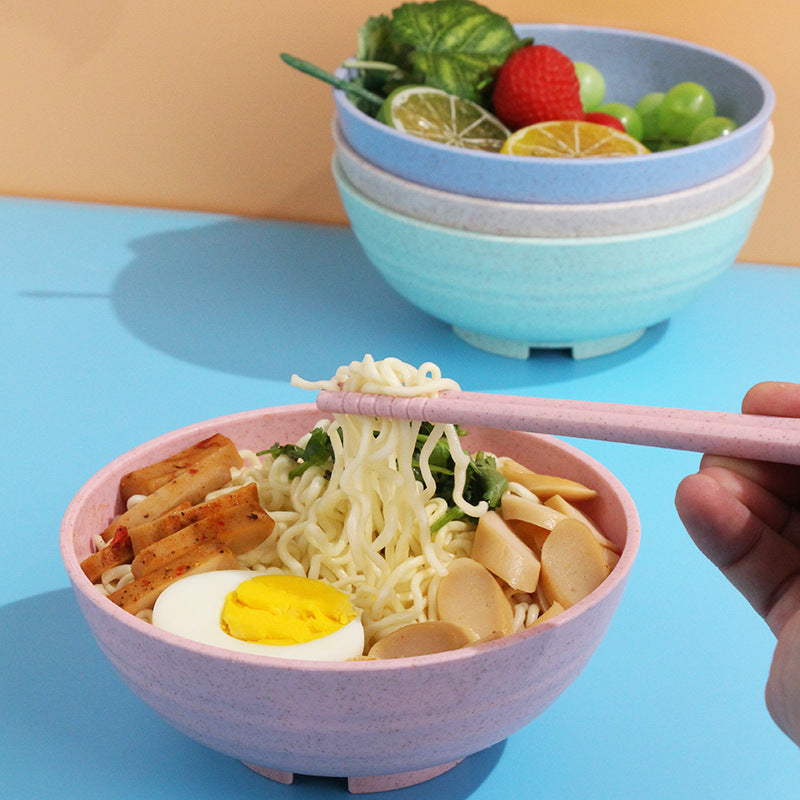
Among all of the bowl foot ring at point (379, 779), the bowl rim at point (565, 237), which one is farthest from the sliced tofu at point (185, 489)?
the bowl rim at point (565, 237)

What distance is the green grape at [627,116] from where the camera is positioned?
193 centimetres

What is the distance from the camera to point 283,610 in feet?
3.12

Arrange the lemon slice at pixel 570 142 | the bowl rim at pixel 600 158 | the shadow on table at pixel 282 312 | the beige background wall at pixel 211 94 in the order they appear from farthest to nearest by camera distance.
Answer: the beige background wall at pixel 211 94 < the shadow on table at pixel 282 312 < the lemon slice at pixel 570 142 < the bowl rim at pixel 600 158

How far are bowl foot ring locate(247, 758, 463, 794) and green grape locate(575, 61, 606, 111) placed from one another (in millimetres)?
1339

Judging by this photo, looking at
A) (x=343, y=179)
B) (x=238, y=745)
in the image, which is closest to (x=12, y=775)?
(x=238, y=745)

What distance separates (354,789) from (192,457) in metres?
0.37

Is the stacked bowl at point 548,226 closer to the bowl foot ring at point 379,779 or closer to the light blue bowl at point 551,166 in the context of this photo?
the light blue bowl at point 551,166

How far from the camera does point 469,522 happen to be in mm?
1082

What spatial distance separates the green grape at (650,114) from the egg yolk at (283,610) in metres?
1.30

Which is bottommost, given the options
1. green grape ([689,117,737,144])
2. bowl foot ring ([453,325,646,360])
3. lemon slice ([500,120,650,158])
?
bowl foot ring ([453,325,646,360])

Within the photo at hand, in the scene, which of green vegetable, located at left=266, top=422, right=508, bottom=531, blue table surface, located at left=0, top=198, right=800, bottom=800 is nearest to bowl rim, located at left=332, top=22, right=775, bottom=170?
blue table surface, located at left=0, top=198, right=800, bottom=800

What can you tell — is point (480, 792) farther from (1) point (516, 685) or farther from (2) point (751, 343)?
(2) point (751, 343)

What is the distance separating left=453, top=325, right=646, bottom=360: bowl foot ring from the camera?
5.82 feet

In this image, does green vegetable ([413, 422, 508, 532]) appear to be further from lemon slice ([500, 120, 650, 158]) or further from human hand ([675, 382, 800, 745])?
lemon slice ([500, 120, 650, 158])
